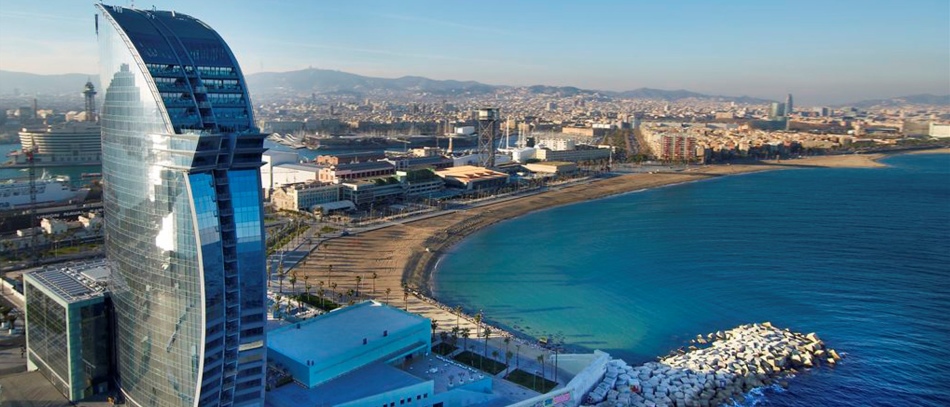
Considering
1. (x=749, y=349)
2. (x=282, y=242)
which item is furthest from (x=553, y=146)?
(x=749, y=349)

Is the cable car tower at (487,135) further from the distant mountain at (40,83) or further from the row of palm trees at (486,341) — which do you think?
the distant mountain at (40,83)

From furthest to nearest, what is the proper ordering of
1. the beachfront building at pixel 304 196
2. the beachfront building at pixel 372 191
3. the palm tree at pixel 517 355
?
the beachfront building at pixel 372 191 < the beachfront building at pixel 304 196 < the palm tree at pixel 517 355

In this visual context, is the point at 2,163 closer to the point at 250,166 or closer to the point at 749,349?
the point at 250,166

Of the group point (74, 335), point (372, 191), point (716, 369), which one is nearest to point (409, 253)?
point (372, 191)

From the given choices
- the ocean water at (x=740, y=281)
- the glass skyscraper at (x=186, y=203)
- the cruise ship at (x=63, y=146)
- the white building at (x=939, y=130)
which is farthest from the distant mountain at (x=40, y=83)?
the white building at (x=939, y=130)

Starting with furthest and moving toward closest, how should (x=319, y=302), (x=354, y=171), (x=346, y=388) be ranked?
(x=354, y=171) → (x=319, y=302) → (x=346, y=388)

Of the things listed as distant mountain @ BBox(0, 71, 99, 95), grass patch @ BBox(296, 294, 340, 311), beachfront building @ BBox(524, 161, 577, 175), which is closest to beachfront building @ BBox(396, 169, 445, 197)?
beachfront building @ BBox(524, 161, 577, 175)

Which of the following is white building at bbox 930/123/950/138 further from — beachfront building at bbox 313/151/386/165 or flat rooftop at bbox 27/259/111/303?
flat rooftop at bbox 27/259/111/303

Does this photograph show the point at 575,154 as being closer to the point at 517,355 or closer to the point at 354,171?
the point at 354,171
